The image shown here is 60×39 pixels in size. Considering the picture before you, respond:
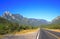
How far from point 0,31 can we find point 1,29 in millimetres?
1992

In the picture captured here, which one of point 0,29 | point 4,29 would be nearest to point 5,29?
point 4,29

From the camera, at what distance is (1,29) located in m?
36.4

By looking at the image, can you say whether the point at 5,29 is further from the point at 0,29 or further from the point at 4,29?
the point at 0,29

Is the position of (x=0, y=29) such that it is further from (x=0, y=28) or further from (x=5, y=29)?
(x=5, y=29)

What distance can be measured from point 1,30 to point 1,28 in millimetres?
1554

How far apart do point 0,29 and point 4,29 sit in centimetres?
254

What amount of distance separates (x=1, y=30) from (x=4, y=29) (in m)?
2.73

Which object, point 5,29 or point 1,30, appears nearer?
point 1,30

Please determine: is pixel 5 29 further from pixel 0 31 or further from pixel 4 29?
pixel 0 31

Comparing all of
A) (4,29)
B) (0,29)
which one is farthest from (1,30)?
(4,29)

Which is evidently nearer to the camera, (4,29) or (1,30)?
(1,30)

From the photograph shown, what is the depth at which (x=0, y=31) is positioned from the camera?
3447 centimetres

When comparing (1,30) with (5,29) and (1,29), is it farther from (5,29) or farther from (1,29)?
(5,29)

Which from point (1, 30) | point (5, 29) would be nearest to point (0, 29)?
point (1, 30)
